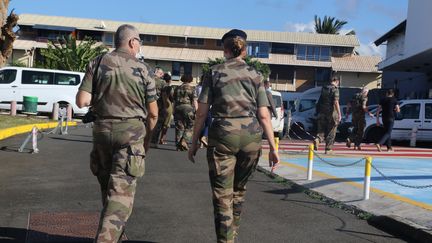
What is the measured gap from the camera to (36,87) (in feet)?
71.5

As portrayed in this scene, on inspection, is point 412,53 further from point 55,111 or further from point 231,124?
point 231,124

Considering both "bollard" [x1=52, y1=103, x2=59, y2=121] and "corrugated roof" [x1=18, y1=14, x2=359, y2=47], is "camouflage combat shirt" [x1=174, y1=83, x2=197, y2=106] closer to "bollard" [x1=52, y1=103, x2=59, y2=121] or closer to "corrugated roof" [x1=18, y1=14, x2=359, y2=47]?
"bollard" [x1=52, y1=103, x2=59, y2=121]

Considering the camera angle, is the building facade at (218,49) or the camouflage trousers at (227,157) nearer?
the camouflage trousers at (227,157)

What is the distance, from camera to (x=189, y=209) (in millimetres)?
6469

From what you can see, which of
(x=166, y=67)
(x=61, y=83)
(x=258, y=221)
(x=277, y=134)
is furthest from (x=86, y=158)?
(x=166, y=67)

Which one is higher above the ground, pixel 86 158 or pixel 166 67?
pixel 166 67

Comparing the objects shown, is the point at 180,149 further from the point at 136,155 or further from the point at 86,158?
the point at 136,155

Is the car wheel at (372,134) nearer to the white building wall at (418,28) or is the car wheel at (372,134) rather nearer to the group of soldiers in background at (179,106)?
the white building wall at (418,28)

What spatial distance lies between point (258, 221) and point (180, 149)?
662 centimetres

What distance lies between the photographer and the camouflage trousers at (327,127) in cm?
1270

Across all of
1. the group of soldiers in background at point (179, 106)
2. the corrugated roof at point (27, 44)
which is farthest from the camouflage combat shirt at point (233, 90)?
the corrugated roof at point (27, 44)

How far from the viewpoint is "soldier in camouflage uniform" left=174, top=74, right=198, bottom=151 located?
40.0 ft

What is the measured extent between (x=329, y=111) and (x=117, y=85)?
9.08m

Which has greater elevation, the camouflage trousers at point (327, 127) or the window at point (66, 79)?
the window at point (66, 79)
